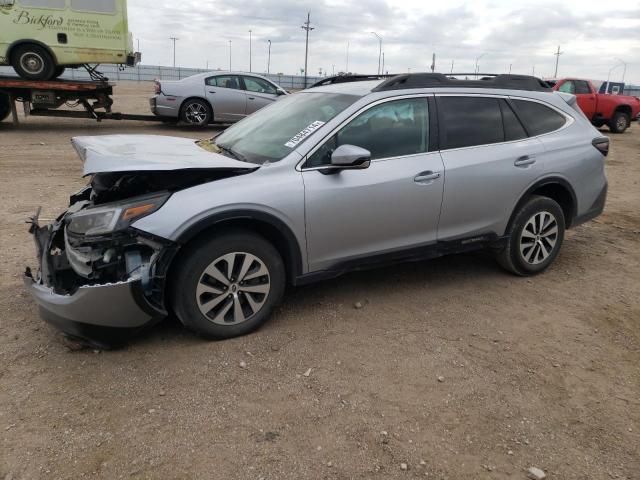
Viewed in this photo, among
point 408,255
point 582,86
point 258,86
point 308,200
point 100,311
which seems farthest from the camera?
point 582,86

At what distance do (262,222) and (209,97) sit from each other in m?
10.8

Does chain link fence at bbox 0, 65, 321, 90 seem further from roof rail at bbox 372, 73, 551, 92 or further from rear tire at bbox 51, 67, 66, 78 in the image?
roof rail at bbox 372, 73, 551, 92

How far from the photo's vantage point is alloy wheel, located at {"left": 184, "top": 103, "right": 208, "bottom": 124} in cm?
1330

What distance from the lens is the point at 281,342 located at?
350 cm

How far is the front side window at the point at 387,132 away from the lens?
144 inches

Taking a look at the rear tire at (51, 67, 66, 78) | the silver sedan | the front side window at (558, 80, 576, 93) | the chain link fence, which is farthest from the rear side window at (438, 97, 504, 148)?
the chain link fence

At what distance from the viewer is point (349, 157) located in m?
3.41

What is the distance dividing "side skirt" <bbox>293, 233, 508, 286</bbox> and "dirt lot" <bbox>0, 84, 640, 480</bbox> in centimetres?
35

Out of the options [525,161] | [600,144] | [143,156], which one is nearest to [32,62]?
[143,156]

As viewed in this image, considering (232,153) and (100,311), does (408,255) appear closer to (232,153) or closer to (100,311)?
(232,153)

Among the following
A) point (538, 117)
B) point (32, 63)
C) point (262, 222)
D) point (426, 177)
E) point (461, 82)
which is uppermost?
point (32, 63)

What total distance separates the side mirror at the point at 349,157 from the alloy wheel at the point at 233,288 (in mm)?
821

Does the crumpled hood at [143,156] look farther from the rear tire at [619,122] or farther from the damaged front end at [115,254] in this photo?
the rear tire at [619,122]

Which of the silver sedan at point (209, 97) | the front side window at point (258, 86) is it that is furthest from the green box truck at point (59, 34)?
the front side window at point (258, 86)
